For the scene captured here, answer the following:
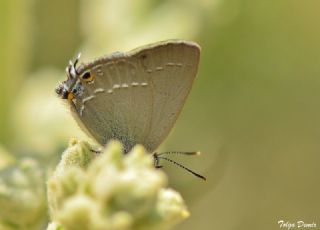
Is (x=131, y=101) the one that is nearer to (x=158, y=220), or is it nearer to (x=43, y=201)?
(x=43, y=201)

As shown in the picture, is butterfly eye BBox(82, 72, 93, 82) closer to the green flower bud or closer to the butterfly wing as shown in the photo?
the butterfly wing

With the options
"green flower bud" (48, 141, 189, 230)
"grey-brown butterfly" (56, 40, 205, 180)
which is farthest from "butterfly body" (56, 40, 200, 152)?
"green flower bud" (48, 141, 189, 230)

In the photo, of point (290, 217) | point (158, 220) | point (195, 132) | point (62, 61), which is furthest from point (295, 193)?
point (158, 220)

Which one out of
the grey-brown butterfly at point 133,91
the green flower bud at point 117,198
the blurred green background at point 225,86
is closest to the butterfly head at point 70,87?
the grey-brown butterfly at point 133,91

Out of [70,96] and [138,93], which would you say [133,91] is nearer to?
[138,93]

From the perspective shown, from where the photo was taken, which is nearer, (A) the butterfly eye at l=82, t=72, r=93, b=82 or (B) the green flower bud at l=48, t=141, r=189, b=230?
(B) the green flower bud at l=48, t=141, r=189, b=230

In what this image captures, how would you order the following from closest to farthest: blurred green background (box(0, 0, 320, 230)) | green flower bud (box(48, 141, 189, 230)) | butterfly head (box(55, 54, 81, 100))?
1. green flower bud (box(48, 141, 189, 230))
2. butterfly head (box(55, 54, 81, 100))
3. blurred green background (box(0, 0, 320, 230))
